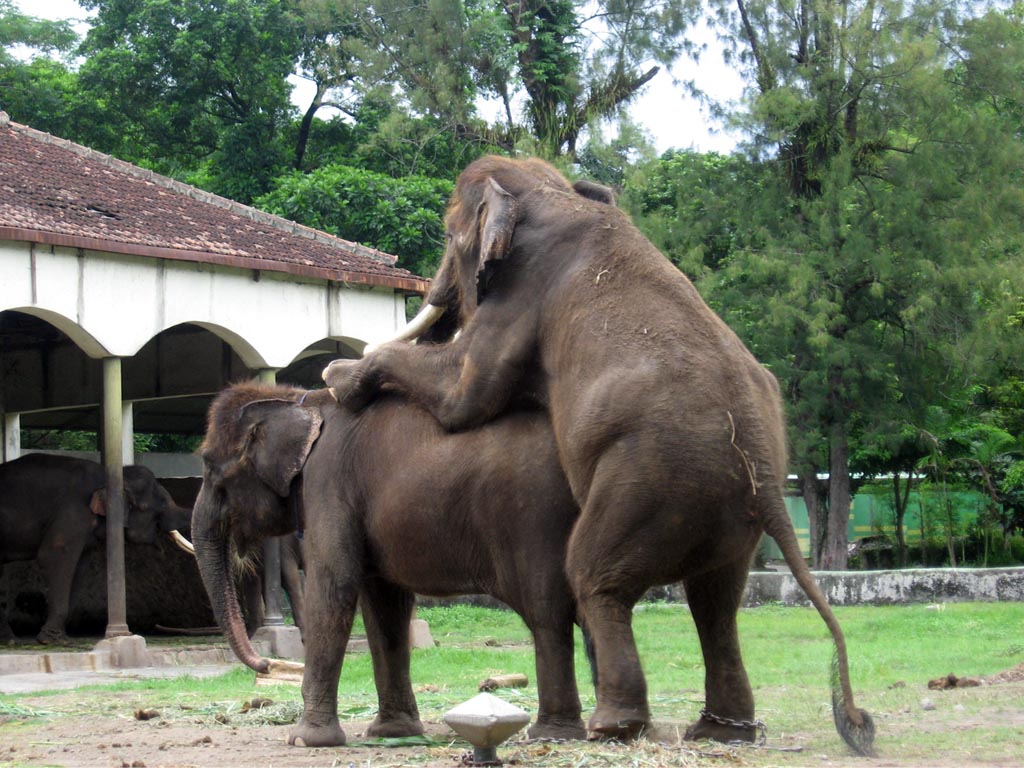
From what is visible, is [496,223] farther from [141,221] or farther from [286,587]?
[286,587]

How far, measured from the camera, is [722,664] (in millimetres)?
6234

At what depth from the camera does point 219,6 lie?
31.9m

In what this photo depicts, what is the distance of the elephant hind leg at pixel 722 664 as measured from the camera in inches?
243

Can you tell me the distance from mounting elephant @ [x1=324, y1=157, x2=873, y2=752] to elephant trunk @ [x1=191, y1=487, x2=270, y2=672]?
5.65ft

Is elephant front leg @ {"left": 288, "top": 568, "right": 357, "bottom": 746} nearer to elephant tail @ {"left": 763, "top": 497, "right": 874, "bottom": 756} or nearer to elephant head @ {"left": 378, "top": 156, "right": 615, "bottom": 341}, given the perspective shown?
elephant head @ {"left": 378, "top": 156, "right": 615, "bottom": 341}

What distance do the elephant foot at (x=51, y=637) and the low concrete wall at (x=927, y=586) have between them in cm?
766

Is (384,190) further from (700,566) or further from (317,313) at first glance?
(700,566)

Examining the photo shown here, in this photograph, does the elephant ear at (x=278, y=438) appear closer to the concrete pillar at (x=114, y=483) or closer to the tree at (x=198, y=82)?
the concrete pillar at (x=114, y=483)

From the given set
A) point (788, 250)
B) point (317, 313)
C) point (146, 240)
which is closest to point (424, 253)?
point (788, 250)

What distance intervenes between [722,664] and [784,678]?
4452 millimetres

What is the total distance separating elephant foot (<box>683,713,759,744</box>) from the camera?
20.4 ft

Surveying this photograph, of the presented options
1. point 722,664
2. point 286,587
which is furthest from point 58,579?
point 722,664

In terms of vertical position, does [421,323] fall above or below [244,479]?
above

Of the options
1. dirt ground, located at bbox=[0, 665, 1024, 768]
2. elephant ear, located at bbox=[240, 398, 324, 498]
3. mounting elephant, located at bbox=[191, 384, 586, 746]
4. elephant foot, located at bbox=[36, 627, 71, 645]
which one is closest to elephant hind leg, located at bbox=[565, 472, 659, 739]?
dirt ground, located at bbox=[0, 665, 1024, 768]
